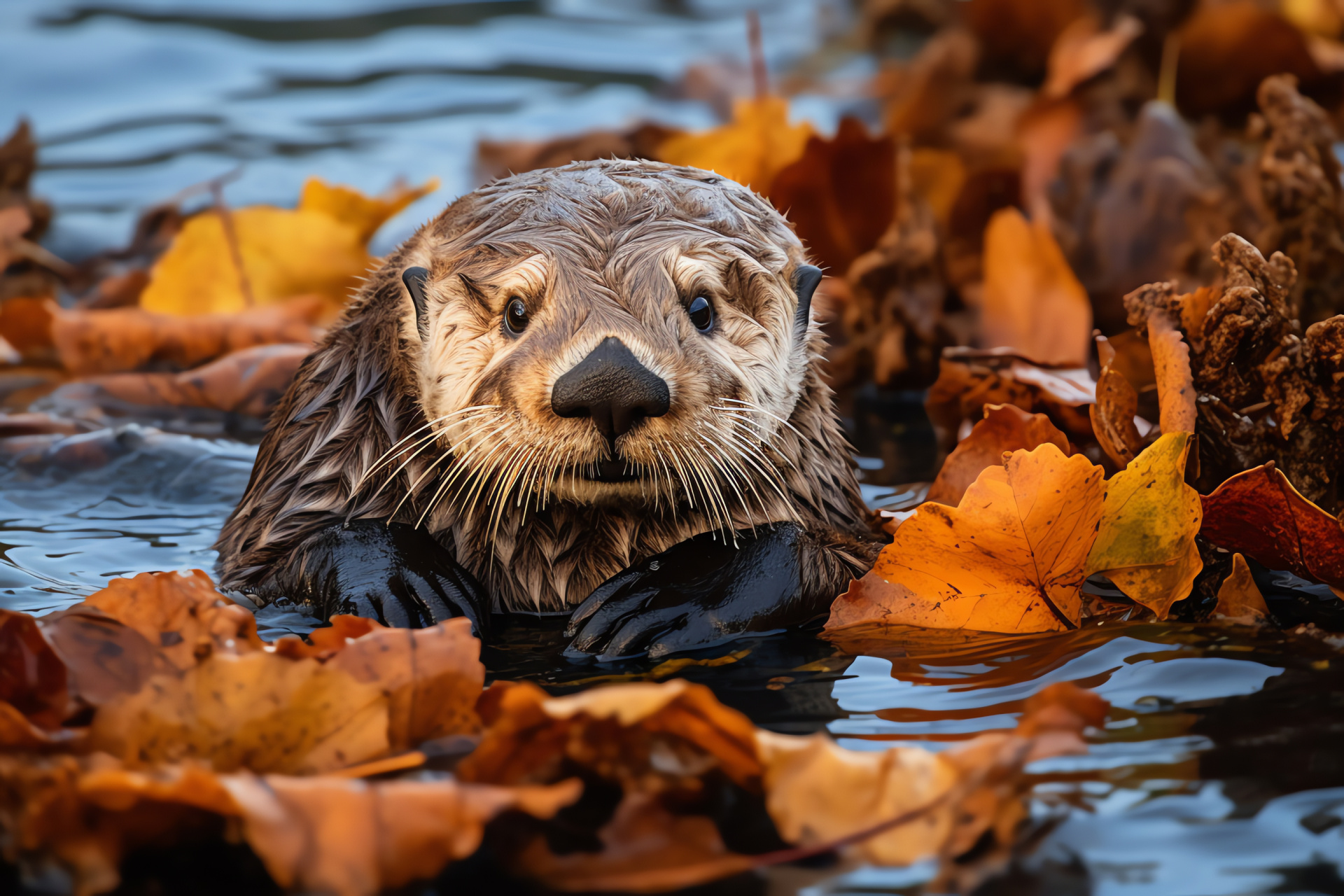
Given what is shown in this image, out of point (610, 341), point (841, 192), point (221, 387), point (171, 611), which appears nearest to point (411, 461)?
point (610, 341)

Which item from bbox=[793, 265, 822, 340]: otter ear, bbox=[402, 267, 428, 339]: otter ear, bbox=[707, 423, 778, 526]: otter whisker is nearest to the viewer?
bbox=[707, 423, 778, 526]: otter whisker

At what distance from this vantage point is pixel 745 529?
2.45 meters

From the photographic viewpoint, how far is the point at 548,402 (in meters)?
2.11

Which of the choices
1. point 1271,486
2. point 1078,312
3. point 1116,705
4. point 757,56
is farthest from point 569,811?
point 757,56

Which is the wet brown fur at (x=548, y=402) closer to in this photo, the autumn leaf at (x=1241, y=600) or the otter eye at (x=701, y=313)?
the otter eye at (x=701, y=313)

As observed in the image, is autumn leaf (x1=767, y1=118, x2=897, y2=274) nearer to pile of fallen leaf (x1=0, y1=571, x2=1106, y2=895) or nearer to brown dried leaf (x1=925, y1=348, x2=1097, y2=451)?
brown dried leaf (x1=925, y1=348, x2=1097, y2=451)

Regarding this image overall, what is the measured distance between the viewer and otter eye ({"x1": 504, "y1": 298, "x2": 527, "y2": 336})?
7.45 feet

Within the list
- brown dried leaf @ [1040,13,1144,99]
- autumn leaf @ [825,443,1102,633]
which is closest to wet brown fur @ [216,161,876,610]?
autumn leaf @ [825,443,1102,633]

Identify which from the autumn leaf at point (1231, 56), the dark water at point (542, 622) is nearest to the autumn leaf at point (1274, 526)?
Result: the dark water at point (542, 622)

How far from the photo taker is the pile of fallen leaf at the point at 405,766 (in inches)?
54.4

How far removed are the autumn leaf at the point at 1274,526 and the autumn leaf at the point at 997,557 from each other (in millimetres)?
242

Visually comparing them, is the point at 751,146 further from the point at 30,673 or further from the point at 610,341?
the point at 30,673

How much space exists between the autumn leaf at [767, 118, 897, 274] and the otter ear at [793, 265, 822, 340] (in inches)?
62.0

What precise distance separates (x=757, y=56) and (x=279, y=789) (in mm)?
3649
